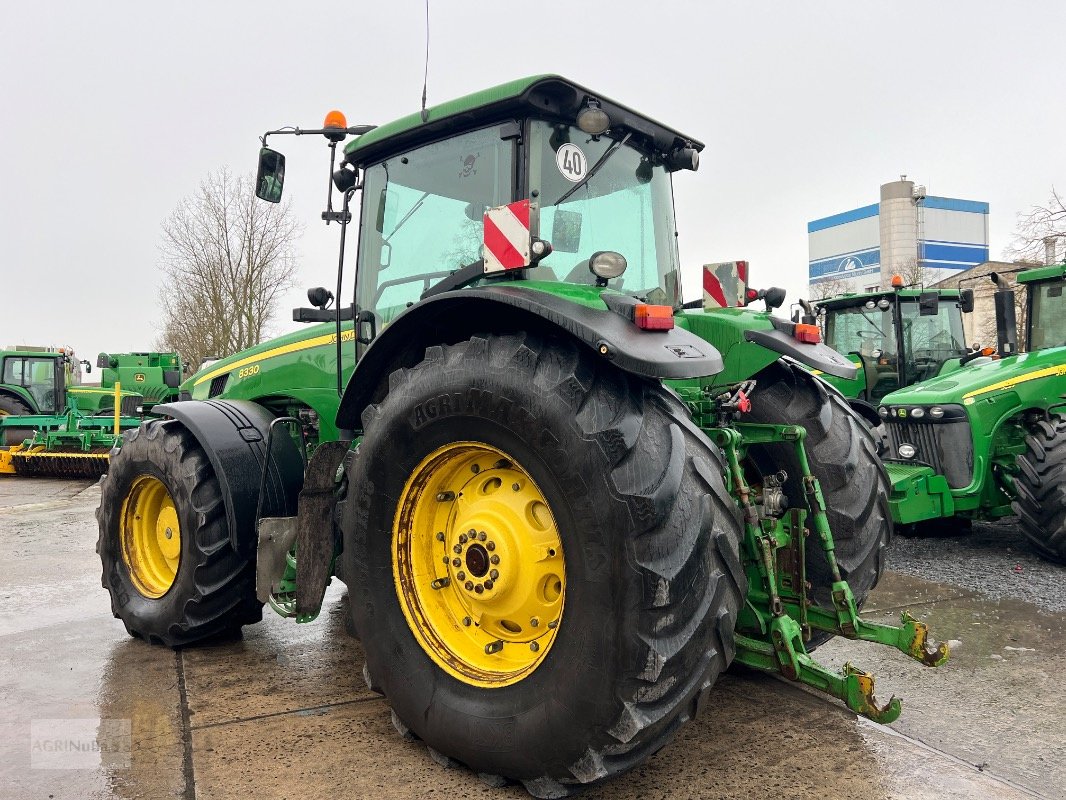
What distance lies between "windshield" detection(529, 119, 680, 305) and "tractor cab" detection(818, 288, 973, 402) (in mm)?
6493

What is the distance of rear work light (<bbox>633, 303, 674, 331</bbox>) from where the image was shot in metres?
2.60

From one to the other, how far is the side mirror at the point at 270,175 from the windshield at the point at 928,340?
7802 millimetres

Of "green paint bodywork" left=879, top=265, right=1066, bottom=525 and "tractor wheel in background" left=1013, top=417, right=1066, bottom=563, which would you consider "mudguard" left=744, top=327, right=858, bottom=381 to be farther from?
"tractor wheel in background" left=1013, top=417, right=1066, bottom=563

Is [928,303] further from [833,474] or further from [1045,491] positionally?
[833,474]

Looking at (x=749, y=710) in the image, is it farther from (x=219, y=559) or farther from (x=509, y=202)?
(x=219, y=559)

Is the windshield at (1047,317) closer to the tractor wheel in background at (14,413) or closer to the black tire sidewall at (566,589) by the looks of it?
the black tire sidewall at (566,589)

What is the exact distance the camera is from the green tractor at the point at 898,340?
9.60 m

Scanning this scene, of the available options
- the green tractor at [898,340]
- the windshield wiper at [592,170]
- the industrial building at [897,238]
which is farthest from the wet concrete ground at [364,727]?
the industrial building at [897,238]

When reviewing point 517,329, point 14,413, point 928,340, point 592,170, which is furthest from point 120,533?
point 14,413

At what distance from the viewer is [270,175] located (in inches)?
161

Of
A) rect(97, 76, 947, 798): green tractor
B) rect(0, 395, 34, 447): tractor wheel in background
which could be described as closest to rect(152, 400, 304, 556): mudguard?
rect(97, 76, 947, 798): green tractor

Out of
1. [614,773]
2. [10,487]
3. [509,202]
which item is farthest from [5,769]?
[10,487]

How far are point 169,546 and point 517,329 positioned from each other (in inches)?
101

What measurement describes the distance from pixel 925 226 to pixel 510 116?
6770 centimetres
